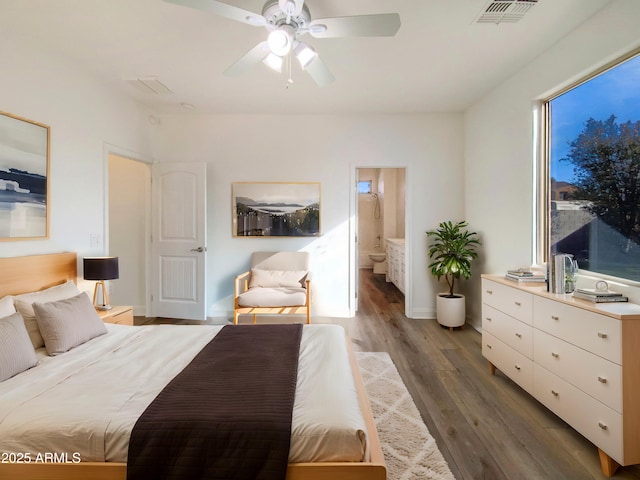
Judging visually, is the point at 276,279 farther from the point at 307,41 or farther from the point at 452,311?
the point at 307,41

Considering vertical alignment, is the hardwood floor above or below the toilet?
below

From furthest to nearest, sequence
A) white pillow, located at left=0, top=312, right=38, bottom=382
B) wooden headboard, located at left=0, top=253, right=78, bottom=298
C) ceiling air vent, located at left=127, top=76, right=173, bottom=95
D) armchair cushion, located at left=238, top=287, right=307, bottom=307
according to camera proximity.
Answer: armchair cushion, located at left=238, top=287, right=307, bottom=307, ceiling air vent, located at left=127, top=76, right=173, bottom=95, wooden headboard, located at left=0, top=253, right=78, bottom=298, white pillow, located at left=0, top=312, right=38, bottom=382

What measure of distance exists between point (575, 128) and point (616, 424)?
2066 mm

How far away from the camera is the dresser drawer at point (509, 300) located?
2.31 meters

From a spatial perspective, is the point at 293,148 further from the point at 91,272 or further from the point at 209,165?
the point at 91,272

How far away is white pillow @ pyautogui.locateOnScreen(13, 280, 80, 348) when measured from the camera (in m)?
1.99

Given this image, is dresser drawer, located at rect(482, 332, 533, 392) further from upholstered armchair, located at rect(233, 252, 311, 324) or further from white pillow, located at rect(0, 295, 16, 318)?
white pillow, located at rect(0, 295, 16, 318)

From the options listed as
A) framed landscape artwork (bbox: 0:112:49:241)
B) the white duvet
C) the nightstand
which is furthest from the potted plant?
framed landscape artwork (bbox: 0:112:49:241)

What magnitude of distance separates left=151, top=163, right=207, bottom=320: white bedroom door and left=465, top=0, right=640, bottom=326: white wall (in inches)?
138

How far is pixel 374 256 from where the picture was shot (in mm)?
7707

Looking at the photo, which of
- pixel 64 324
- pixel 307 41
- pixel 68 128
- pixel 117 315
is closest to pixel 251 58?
pixel 307 41

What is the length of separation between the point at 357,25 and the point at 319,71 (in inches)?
19.7

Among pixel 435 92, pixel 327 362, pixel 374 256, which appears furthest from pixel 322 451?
pixel 374 256

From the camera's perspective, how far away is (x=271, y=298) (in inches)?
142
